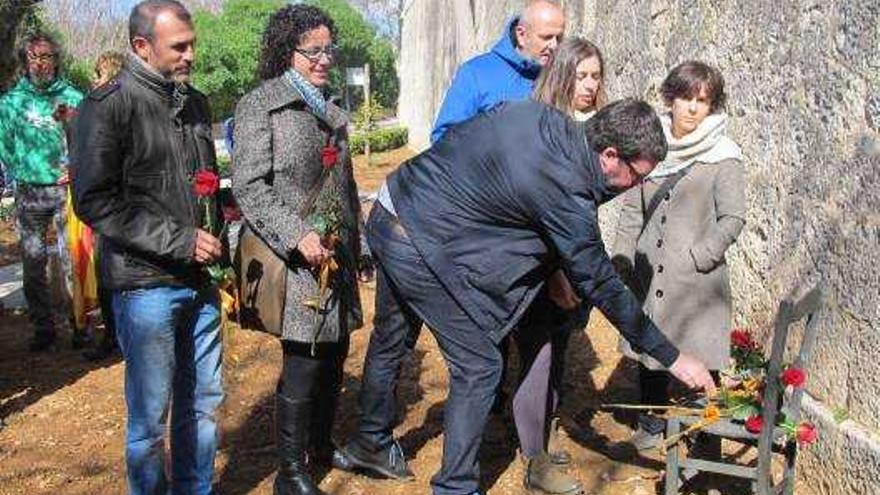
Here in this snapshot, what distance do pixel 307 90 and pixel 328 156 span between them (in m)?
0.25

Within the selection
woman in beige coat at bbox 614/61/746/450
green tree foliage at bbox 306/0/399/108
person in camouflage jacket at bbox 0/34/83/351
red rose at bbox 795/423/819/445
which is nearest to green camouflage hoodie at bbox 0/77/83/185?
person in camouflage jacket at bbox 0/34/83/351

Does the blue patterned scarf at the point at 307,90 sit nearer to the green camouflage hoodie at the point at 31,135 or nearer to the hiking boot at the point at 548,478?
the hiking boot at the point at 548,478

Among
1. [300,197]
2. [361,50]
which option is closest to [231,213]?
[300,197]

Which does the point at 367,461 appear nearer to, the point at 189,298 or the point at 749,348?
the point at 189,298

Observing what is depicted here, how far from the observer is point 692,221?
11.7 feet

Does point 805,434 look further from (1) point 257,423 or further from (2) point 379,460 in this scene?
(1) point 257,423

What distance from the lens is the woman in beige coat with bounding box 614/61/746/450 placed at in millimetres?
3459

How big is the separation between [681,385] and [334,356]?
6.51ft

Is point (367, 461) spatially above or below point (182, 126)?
below

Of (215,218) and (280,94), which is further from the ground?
(280,94)

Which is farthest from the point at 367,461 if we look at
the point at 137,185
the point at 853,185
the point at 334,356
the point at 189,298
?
the point at 853,185

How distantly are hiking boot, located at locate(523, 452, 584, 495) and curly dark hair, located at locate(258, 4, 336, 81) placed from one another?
70.9 inches

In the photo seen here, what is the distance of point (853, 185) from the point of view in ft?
11.1

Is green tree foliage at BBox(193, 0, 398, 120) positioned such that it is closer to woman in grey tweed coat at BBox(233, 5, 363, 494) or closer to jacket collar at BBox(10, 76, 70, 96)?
jacket collar at BBox(10, 76, 70, 96)
